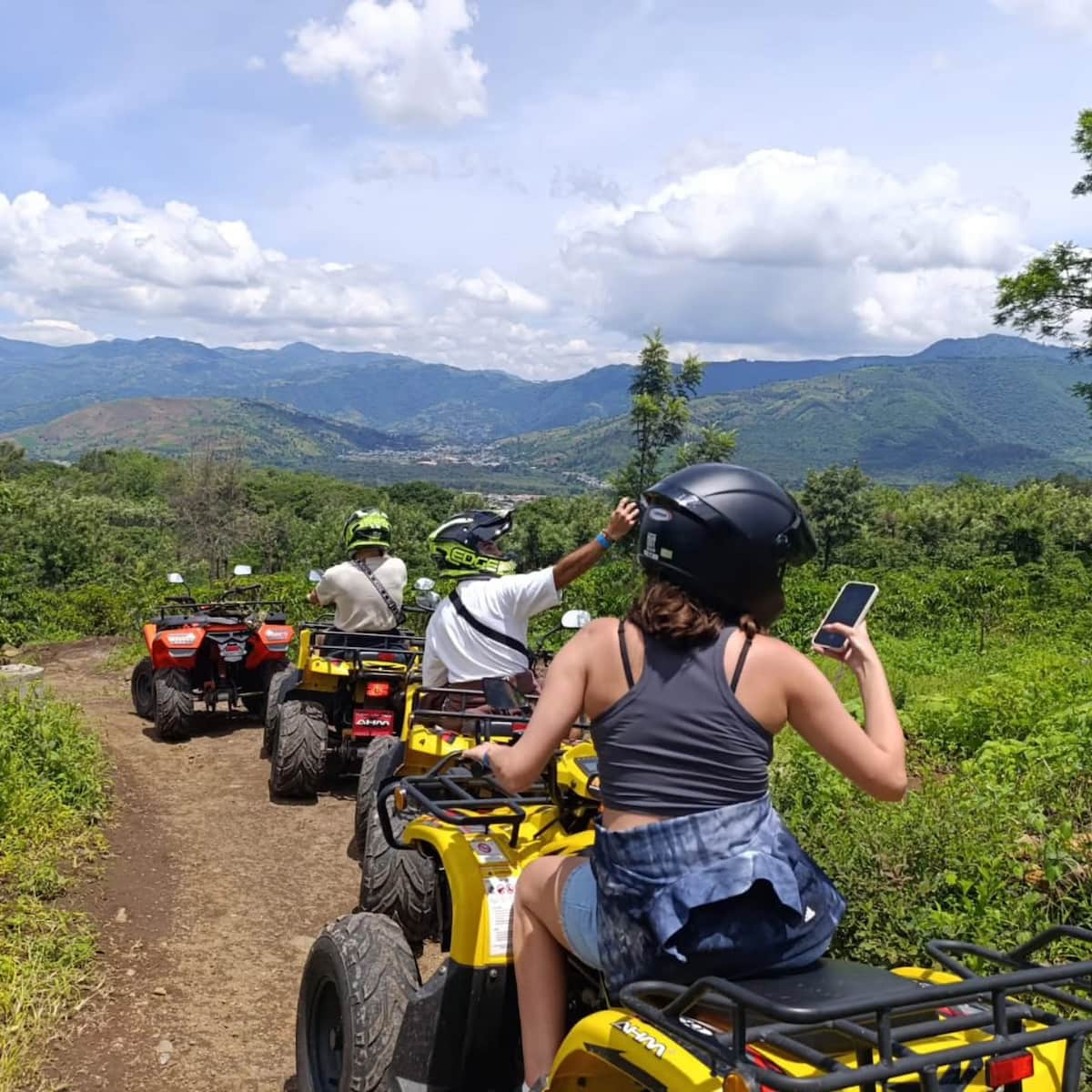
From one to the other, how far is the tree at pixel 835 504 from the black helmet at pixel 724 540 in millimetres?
53851

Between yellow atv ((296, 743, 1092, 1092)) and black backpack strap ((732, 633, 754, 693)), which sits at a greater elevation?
black backpack strap ((732, 633, 754, 693))

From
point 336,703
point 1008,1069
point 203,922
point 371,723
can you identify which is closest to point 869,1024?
point 1008,1069

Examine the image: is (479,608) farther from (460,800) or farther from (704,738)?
(704,738)

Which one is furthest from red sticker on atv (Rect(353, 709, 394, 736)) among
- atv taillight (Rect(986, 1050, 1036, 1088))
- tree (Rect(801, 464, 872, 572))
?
tree (Rect(801, 464, 872, 572))

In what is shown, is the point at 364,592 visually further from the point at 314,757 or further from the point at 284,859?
the point at 284,859

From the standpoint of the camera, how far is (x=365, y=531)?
8.21 metres

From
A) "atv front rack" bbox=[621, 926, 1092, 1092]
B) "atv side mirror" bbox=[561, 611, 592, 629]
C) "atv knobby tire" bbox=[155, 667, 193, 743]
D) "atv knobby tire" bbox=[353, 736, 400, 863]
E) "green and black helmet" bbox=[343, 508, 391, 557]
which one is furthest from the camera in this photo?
"atv knobby tire" bbox=[155, 667, 193, 743]

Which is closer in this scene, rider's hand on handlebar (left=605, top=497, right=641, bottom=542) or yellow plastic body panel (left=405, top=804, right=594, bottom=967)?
yellow plastic body panel (left=405, top=804, right=594, bottom=967)

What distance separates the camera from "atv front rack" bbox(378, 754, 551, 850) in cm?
320

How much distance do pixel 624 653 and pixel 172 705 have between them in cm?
811

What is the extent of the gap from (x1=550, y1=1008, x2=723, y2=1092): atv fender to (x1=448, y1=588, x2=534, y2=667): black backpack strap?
→ 348 centimetres

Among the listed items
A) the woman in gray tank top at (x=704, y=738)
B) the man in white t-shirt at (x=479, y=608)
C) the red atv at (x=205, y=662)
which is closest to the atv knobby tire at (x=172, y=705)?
the red atv at (x=205, y=662)

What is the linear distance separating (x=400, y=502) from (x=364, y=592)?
298ft

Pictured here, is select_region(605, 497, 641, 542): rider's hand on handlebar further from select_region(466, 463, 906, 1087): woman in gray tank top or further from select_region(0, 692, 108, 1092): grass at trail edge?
select_region(0, 692, 108, 1092): grass at trail edge
